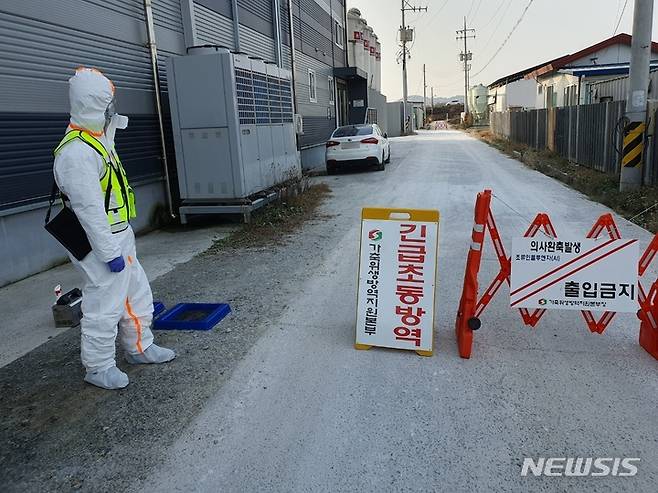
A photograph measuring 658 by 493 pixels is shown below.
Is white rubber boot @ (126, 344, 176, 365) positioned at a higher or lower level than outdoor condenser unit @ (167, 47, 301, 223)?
lower

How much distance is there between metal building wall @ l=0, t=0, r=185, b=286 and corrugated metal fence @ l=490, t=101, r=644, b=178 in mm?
9001

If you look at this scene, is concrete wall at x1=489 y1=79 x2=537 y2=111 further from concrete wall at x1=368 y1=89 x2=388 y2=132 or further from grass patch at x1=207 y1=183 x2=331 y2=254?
grass patch at x1=207 y1=183 x2=331 y2=254

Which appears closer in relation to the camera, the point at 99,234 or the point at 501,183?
the point at 99,234

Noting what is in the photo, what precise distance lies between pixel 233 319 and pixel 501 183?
393 inches

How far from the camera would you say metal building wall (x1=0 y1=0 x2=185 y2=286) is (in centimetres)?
637

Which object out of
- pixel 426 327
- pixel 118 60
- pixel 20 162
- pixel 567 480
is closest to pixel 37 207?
pixel 20 162

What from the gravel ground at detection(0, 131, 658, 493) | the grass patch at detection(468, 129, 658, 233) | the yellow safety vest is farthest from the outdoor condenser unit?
the grass patch at detection(468, 129, 658, 233)

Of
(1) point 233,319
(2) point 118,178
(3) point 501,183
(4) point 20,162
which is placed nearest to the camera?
(2) point 118,178

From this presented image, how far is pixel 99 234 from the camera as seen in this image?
3467 mm

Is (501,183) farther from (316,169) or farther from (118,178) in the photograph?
(118,178)

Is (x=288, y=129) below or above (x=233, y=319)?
above

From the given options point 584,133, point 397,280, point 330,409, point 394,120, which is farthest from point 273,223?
point 394,120

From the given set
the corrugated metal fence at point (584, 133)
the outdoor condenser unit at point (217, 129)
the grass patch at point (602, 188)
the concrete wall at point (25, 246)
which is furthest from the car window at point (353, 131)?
the concrete wall at point (25, 246)

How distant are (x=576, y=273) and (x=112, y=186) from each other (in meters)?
3.28
